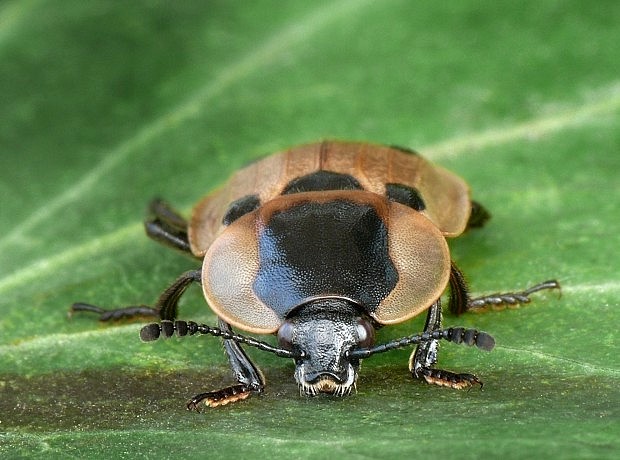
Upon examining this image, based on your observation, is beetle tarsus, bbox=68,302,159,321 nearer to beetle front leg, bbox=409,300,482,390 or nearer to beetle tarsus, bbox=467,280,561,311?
beetle front leg, bbox=409,300,482,390

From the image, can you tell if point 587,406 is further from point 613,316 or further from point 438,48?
point 438,48

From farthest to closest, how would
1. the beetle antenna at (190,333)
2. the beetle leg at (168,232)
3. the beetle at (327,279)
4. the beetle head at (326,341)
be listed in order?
the beetle leg at (168,232)
the beetle antenna at (190,333)
the beetle at (327,279)
the beetle head at (326,341)

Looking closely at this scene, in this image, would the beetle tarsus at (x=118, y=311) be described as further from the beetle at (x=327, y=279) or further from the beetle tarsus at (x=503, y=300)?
the beetle tarsus at (x=503, y=300)

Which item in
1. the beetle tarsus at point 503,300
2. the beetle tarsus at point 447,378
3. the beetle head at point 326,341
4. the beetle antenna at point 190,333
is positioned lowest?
the beetle tarsus at point 447,378

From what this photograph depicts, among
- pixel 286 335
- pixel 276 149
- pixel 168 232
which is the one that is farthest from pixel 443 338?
pixel 276 149

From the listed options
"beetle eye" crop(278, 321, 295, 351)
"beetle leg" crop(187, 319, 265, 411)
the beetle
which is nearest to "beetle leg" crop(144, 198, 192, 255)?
the beetle

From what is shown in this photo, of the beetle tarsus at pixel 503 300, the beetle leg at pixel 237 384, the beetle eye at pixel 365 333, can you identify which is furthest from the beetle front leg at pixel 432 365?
the beetle leg at pixel 237 384

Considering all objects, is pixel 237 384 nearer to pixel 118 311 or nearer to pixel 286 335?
pixel 286 335
